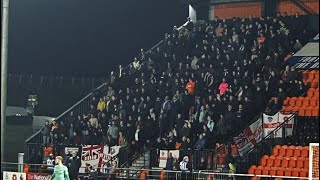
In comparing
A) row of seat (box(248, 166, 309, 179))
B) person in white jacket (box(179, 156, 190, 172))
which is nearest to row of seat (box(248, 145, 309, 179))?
row of seat (box(248, 166, 309, 179))

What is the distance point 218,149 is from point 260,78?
65.8 inches

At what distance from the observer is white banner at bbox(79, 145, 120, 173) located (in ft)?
44.7

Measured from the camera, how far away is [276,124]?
40.6 ft

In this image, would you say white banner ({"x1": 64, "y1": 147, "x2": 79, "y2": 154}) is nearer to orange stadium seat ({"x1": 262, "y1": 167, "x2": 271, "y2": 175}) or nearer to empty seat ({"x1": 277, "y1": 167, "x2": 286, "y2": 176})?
orange stadium seat ({"x1": 262, "y1": 167, "x2": 271, "y2": 175})

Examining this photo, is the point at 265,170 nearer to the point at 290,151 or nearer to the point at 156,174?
the point at 290,151

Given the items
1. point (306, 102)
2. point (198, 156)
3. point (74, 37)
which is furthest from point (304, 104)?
point (74, 37)

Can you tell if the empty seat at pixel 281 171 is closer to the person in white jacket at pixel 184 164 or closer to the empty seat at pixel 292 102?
the empty seat at pixel 292 102

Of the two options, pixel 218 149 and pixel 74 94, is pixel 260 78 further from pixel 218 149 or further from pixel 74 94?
pixel 74 94

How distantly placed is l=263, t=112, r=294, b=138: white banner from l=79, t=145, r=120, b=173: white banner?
10.3ft

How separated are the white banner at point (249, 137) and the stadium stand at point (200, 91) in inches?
4.7

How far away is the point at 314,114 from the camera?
1170 cm

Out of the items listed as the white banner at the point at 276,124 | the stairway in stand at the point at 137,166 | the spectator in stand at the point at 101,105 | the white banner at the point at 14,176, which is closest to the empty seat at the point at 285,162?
the white banner at the point at 276,124

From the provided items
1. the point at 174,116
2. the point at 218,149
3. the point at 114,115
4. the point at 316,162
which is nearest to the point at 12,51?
the point at 114,115

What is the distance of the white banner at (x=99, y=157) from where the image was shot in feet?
44.7
